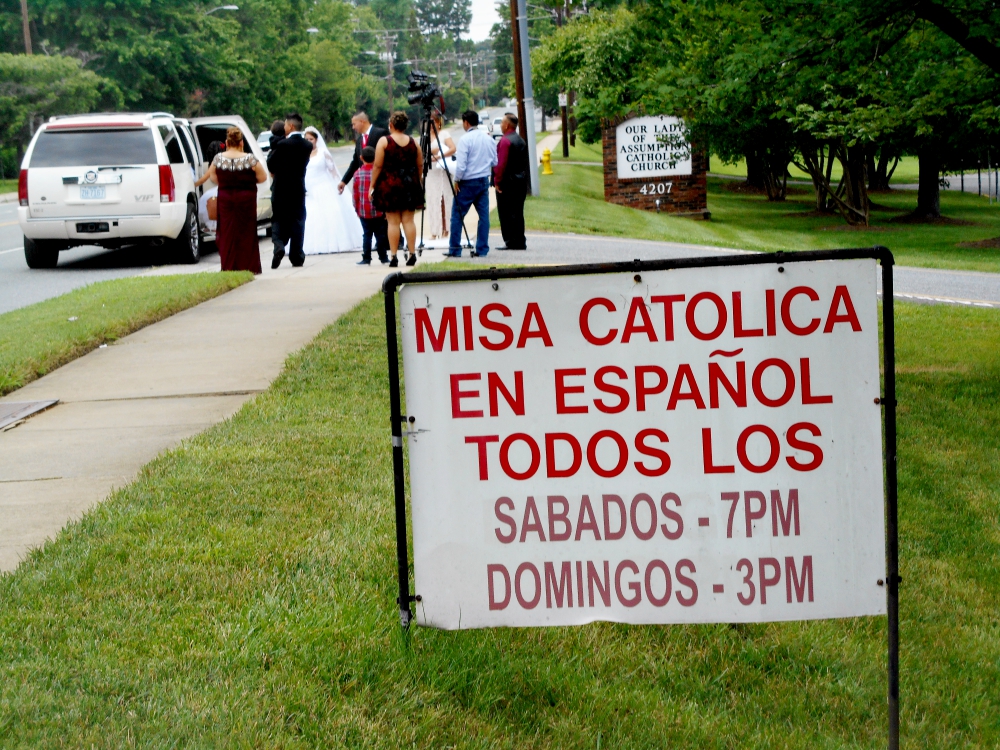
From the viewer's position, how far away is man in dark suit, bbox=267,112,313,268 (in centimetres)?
1475

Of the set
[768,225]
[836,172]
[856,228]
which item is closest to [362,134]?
[768,225]

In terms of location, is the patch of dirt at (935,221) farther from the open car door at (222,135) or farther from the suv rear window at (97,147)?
the suv rear window at (97,147)

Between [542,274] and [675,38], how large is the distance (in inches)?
369

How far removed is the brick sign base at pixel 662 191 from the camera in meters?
33.1

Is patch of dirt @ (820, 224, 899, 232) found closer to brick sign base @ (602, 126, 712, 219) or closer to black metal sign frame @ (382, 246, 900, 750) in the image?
brick sign base @ (602, 126, 712, 219)

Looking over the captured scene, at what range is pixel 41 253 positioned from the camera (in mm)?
16859

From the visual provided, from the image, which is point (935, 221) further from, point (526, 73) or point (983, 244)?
point (526, 73)

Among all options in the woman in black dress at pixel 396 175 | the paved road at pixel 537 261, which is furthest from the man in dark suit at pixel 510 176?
the woman in black dress at pixel 396 175

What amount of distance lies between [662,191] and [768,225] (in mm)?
4203

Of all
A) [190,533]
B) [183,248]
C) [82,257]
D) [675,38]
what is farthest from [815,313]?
[82,257]

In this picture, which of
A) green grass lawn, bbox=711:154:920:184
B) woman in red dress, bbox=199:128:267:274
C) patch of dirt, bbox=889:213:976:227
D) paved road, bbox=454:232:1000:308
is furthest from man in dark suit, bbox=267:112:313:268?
Answer: green grass lawn, bbox=711:154:920:184

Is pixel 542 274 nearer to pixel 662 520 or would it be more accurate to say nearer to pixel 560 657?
pixel 662 520

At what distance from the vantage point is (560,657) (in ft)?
12.2

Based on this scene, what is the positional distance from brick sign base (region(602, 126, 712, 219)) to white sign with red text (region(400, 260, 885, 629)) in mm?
30369
